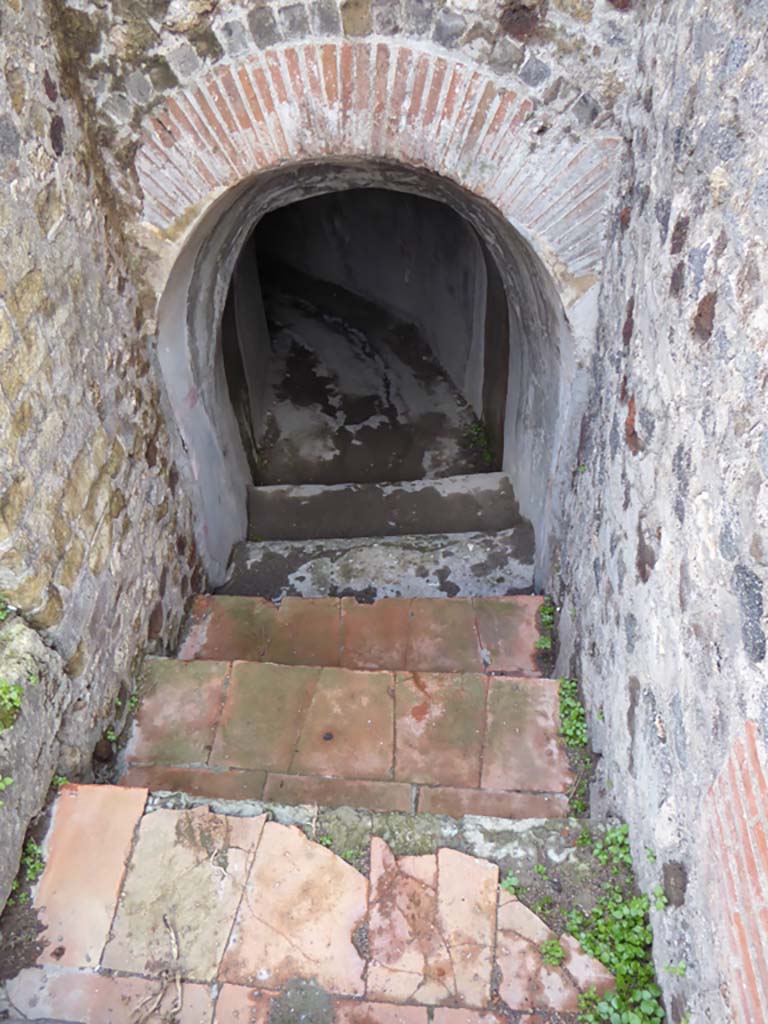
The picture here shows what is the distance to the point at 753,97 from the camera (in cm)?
180

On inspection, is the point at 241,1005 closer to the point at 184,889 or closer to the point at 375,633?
the point at 184,889

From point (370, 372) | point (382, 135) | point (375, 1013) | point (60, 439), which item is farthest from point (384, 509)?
point (375, 1013)

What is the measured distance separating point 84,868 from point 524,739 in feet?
5.72

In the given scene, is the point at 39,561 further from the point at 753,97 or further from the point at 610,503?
the point at 753,97

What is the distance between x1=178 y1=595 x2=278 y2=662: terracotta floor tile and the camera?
13.1 feet

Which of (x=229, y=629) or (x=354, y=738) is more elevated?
(x=354, y=738)

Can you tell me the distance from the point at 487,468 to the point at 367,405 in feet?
6.18

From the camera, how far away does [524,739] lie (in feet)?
10.2

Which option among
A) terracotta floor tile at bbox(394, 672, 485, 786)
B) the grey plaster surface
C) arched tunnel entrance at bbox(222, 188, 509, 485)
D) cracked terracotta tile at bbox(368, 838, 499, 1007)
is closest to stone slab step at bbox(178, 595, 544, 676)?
terracotta floor tile at bbox(394, 672, 485, 786)

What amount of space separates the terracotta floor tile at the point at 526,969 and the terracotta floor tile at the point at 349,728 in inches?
32.5

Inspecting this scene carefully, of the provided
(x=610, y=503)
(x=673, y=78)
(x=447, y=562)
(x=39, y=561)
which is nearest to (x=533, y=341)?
(x=447, y=562)

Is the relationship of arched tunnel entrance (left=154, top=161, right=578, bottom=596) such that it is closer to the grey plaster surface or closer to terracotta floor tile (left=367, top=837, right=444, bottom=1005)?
the grey plaster surface

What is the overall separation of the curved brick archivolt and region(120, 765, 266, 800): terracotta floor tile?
2507 mm

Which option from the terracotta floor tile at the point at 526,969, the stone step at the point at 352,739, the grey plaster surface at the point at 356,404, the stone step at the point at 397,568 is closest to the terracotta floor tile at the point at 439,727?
the stone step at the point at 352,739
